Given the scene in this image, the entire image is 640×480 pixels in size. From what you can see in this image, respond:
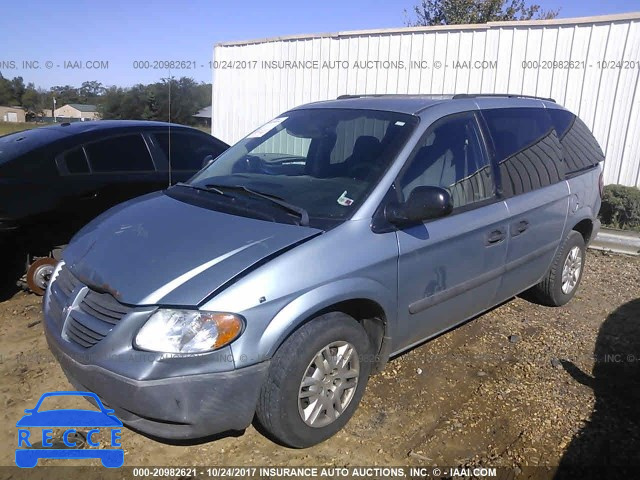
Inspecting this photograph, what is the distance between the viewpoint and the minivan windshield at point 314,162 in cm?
311

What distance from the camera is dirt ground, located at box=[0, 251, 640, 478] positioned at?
2906 mm

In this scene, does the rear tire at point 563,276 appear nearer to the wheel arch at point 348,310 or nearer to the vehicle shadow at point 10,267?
the wheel arch at point 348,310

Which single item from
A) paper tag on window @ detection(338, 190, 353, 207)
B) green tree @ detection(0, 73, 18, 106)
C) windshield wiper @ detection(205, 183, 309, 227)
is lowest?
windshield wiper @ detection(205, 183, 309, 227)

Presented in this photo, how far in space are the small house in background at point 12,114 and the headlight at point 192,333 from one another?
138 feet

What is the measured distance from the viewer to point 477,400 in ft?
11.4

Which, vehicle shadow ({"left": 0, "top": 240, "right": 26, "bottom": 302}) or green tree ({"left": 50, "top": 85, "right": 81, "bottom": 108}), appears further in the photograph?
green tree ({"left": 50, "top": 85, "right": 81, "bottom": 108})

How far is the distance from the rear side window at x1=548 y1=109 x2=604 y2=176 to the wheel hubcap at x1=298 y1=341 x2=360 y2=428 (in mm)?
2932

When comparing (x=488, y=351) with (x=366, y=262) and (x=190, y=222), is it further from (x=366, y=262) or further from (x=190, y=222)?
(x=190, y=222)

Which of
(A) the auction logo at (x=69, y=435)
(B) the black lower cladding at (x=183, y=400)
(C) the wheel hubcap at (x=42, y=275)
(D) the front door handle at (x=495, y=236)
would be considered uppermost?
(D) the front door handle at (x=495, y=236)

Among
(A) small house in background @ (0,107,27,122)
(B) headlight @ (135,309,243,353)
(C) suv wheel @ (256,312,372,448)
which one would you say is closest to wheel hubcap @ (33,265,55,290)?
(B) headlight @ (135,309,243,353)

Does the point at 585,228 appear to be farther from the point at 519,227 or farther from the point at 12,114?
the point at 12,114

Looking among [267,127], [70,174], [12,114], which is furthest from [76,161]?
[12,114]

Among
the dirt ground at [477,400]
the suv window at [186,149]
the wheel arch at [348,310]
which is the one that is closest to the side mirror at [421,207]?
the wheel arch at [348,310]

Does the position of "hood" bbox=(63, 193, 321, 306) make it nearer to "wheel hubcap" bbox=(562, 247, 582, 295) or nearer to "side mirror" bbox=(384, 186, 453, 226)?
"side mirror" bbox=(384, 186, 453, 226)
